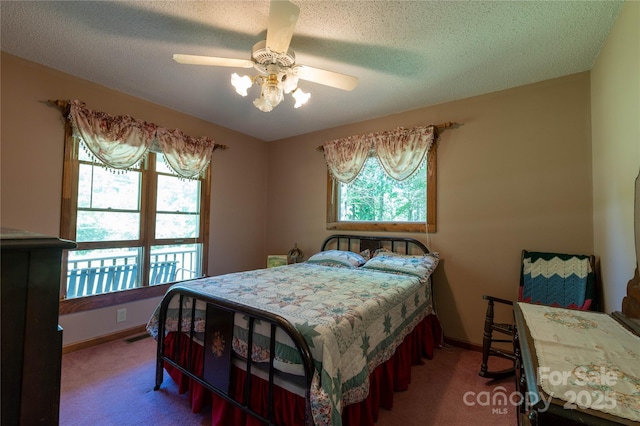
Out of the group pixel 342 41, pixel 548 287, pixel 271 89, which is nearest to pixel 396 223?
pixel 548 287

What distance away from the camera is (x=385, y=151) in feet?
10.5

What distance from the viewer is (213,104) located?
3.06m

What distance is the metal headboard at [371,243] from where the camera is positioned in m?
3.08

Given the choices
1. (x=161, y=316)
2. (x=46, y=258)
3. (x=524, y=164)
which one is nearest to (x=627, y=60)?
(x=524, y=164)

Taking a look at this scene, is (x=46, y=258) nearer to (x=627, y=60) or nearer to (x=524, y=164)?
(x=627, y=60)

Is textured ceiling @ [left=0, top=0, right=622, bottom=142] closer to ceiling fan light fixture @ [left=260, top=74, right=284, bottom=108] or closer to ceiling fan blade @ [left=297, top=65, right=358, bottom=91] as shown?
ceiling fan blade @ [left=297, top=65, right=358, bottom=91]

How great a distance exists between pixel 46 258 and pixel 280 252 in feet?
12.0

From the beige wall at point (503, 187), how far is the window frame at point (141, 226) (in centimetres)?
275

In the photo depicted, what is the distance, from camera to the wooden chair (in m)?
2.12

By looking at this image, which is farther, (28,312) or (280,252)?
(280,252)

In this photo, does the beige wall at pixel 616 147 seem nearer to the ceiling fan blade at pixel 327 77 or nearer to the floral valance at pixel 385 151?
the floral valance at pixel 385 151

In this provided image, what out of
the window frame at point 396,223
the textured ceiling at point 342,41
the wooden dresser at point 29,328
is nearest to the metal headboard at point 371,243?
the window frame at point 396,223

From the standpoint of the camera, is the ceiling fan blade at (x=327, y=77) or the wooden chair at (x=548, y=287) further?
the wooden chair at (x=548, y=287)

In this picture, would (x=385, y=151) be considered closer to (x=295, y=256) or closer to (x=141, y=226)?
(x=295, y=256)
